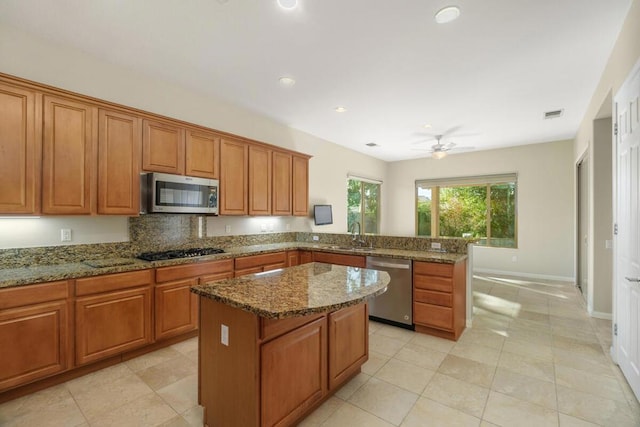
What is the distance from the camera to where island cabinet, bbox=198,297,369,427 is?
153 cm

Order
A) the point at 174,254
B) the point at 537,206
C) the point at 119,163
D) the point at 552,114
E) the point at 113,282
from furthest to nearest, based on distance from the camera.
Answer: the point at 537,206 < the point at 552,114 < the point at 174,254 < the point at 119,163 < the point at 113,282

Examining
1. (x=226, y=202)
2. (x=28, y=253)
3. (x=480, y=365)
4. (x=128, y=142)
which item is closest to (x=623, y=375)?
(x=480, y=365)

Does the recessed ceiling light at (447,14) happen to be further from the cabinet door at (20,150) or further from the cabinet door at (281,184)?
the cabinet door at (20,150)

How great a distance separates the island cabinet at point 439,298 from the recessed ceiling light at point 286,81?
2.50m

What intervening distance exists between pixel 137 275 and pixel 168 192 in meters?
0.89

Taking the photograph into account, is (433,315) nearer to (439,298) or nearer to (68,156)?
(439,298)

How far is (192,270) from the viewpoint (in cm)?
305

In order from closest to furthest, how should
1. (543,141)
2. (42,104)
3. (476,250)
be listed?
1. (42,104)
2. (543,141)
3. (476,250)

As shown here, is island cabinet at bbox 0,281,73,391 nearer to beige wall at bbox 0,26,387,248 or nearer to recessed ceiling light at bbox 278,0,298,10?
beige wall at bbox 0,26,387,248

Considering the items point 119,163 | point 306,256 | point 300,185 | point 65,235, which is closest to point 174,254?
point 65,235

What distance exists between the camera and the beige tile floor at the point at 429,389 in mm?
1928

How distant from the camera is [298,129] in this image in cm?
528

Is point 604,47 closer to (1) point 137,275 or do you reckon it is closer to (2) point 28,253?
(1) point 137,275

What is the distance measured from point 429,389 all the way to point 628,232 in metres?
1.91
